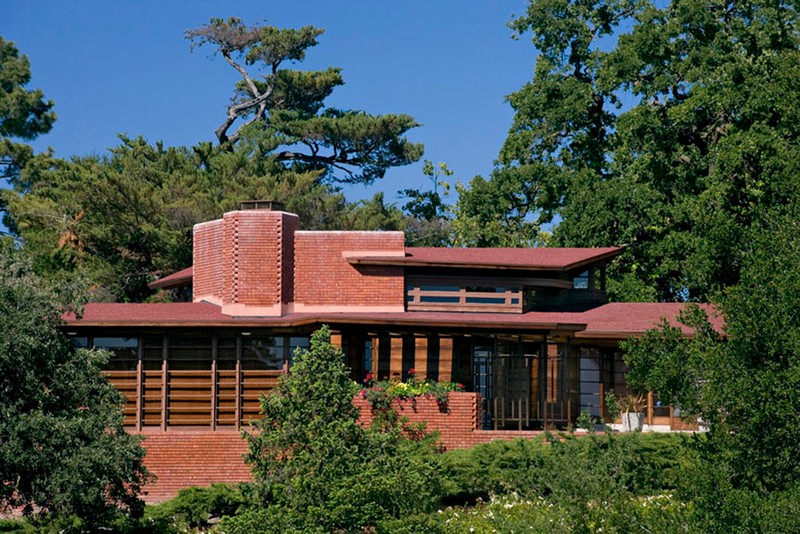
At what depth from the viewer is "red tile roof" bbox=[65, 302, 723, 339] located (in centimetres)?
3328

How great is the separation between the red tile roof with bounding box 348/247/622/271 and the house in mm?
50

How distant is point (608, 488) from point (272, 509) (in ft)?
19.3

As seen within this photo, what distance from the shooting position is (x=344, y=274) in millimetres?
36812

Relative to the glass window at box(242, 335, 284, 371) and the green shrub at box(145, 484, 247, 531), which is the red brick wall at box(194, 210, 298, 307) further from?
the green shrub at box(145, 484, 247, 531)

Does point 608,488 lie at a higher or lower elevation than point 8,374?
lower

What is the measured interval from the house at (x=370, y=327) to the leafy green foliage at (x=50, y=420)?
6.85m

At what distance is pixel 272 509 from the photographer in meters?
24.9

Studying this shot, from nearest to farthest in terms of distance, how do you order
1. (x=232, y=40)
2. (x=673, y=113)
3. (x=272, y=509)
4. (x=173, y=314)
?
1. (x=272, y=509)
2. (x=173, y=314)
3. (x=673, y=113)
4. (x=232, y=40)

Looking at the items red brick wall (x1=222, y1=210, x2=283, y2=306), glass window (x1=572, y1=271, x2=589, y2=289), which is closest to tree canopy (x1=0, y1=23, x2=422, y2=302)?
red brick wall (x1=222, y1=210, x2=283, y2=306)

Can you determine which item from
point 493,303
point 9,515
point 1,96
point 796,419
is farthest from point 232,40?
point 796,419

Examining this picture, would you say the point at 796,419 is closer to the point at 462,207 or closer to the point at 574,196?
the point at 574,196

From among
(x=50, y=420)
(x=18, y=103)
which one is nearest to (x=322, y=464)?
(x=50, y=420)

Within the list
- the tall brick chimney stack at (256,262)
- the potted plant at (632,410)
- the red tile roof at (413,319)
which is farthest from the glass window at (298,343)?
the potted plant at (632,410)

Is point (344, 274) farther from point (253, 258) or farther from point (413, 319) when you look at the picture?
point (413, 319)
